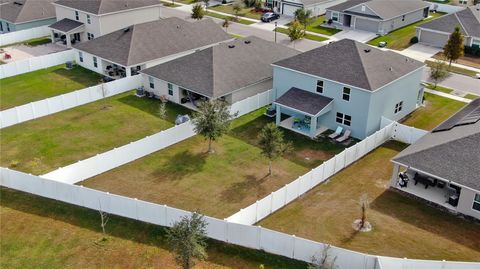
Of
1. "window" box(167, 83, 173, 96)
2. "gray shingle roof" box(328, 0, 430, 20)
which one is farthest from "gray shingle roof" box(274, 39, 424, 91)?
"gray shingle roof" box(328, 0, 430, 20)

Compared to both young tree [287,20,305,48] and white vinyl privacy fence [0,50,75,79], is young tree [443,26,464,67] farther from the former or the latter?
white vinyl privacy fence [0,50,75,79]

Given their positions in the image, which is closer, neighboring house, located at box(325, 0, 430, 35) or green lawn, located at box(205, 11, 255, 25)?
neighboring house, located at box(325, 0, 430, 35)

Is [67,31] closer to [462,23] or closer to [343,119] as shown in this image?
[343,119]

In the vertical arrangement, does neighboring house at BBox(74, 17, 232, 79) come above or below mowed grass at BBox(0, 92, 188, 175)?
above

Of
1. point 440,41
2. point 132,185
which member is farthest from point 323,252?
point 440,41

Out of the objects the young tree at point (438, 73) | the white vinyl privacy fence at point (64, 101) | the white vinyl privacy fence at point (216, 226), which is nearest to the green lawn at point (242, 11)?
the young tree at point (438, 73)

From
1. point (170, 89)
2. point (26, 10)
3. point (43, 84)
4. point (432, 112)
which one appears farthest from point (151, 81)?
point (26, 10)

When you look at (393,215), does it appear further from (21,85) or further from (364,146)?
(21,85)
